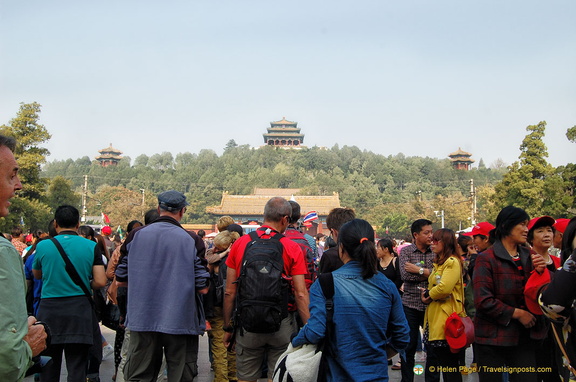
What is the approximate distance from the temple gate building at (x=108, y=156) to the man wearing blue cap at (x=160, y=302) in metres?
102

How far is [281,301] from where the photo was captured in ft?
12.1

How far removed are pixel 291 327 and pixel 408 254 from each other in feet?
6.33

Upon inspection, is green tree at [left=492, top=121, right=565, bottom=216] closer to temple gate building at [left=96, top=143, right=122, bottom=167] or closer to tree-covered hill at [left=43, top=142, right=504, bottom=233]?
tree-covered hill at [left=43, top=142, right=504, bottom=233]

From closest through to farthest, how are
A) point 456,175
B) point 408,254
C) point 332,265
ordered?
1. point 332,265
2. point 408,254
3. point 456,175

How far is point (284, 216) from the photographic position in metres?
4.02

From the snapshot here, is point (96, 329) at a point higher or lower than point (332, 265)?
lower

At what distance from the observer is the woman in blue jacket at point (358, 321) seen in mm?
2764

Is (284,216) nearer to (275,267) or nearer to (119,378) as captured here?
(275,267)

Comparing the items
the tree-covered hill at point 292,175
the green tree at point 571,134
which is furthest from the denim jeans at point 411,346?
the tree-covered hill at point 292,175

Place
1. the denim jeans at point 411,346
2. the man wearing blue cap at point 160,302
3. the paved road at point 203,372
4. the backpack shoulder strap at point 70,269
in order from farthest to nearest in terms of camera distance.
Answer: the paved road at point 203,372, the denim jeans at point 411,346, the backpack shoulder strap at point 70,269, the man wearing blue cap at point 160,302

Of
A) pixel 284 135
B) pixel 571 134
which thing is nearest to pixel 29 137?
pixel 571 134

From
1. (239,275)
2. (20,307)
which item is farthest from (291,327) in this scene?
(20,307)

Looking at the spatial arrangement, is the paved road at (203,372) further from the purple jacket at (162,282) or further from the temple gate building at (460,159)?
the temple gate building at (460,159)

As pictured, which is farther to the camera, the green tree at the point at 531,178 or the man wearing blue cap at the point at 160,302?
the green tree at the point at 531,178
